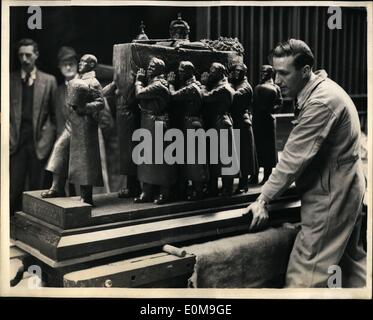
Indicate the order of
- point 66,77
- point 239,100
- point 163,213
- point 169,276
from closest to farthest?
point 169,276, point 163,213, point 239,100, point 66,77

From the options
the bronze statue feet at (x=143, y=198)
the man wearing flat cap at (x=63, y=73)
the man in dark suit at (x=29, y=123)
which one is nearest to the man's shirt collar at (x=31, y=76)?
the man in dark suit at (x=29, y=123)

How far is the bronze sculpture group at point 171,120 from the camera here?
8.18 ft

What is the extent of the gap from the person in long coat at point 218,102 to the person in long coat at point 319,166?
251 millimetres

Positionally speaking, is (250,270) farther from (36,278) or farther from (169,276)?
(36,278)

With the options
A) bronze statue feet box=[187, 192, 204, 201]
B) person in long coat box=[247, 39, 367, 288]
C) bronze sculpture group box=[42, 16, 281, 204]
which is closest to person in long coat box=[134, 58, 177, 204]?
bronze sculpture group box=[42, 16, 281, 204]

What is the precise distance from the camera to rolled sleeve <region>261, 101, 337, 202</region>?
2533mm

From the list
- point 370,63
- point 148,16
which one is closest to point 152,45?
point 148,16

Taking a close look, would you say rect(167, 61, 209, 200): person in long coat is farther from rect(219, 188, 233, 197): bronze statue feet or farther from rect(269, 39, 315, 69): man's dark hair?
rect(269, 39, 315, 69): man's dark hair

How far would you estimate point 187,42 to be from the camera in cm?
271

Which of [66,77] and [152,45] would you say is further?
[66,77]

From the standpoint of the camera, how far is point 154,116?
261 cm

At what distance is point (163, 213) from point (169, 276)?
0.31 m

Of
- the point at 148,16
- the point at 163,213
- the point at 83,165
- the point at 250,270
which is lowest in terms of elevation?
the point at 250,270

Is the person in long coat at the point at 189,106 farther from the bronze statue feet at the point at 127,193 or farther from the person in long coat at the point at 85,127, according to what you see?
the person in long coat at the point at 85,127
